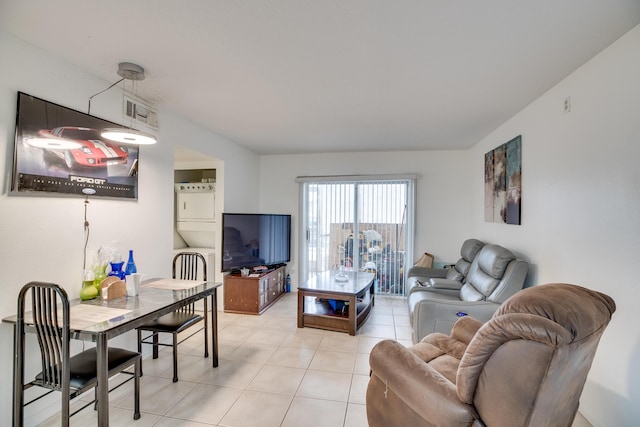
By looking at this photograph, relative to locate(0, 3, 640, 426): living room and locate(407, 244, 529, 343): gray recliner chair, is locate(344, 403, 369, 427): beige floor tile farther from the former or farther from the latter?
locate(0, 3, 640, 426): living room

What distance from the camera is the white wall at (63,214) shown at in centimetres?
174

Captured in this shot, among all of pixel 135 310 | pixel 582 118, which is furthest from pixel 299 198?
pixel 582 118

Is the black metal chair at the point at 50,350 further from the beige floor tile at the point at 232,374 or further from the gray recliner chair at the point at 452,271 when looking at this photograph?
the gray recliner chair at the point at 452,271

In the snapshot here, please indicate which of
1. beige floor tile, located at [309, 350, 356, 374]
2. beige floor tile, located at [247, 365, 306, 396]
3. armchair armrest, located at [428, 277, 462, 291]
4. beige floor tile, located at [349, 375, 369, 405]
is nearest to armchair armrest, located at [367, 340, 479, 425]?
beige floor tile, located at [349, 375, 369, 405]

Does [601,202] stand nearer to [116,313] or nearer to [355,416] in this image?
[355,416]

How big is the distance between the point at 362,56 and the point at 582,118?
61.0 inches

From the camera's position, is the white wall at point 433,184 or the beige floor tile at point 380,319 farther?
the white wall at point 433,184

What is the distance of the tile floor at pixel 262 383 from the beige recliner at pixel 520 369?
2.74ft

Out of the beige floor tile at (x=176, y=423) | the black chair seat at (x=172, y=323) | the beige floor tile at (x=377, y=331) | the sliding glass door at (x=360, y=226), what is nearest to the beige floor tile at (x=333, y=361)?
the beige floor tile at (x=377, y=331)

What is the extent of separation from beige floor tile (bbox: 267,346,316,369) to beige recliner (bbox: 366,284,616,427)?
4.65ft

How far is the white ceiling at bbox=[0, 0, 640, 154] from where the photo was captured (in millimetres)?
1486

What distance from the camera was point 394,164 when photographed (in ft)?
15.8

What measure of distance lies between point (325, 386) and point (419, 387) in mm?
1198

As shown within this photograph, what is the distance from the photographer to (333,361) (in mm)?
2727
